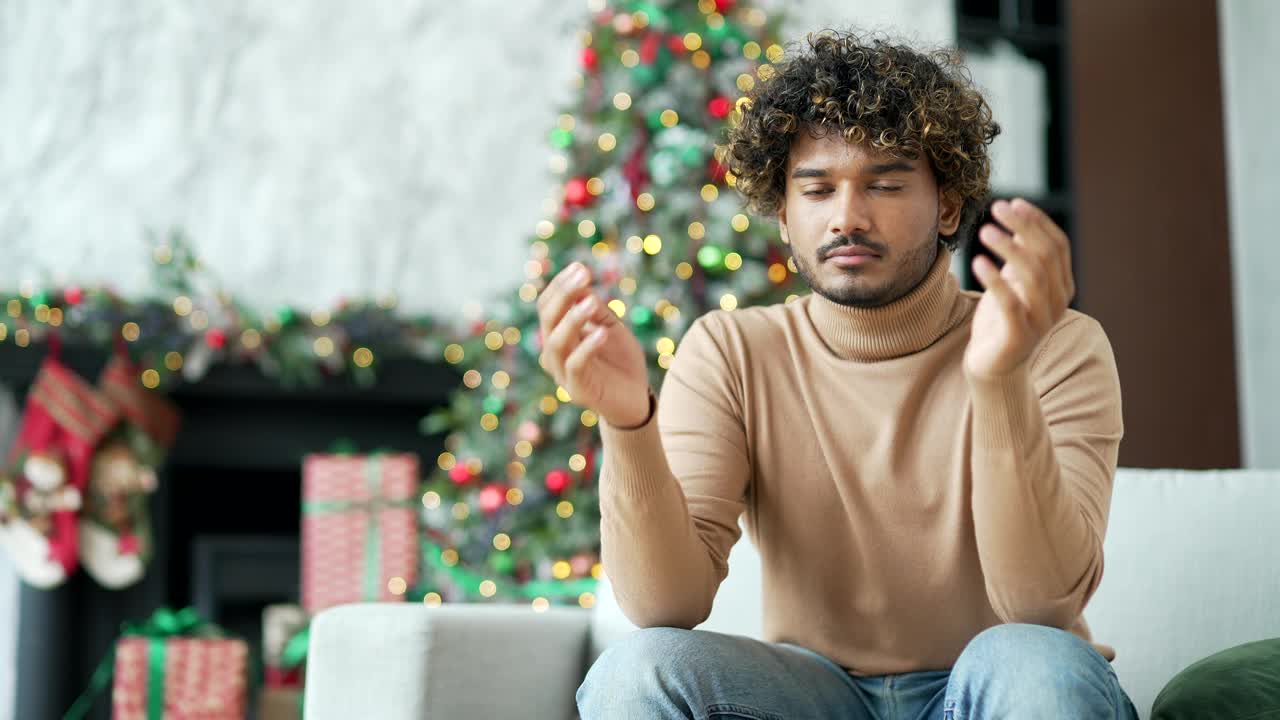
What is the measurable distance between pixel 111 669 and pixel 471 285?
4.31 feet

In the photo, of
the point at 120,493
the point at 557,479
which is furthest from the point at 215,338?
the point at 557,479

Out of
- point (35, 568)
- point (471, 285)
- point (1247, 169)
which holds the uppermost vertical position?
point (1247, 169)

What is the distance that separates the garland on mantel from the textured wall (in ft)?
0.59

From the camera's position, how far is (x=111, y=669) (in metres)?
3.21

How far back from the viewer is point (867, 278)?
1321 mm

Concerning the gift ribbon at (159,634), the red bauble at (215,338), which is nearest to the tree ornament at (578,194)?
the red bauble at (215,338)

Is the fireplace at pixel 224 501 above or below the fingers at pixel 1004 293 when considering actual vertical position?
below

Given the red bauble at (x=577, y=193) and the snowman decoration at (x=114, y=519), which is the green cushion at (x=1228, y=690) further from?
the snowman decoration at (x=114, y=519)

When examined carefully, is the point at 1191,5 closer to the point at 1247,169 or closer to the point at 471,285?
the point at 1247,169

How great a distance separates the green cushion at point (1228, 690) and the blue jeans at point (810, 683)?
0.11m

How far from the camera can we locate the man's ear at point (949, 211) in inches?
54.9

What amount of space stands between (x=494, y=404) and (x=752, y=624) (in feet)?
4.56

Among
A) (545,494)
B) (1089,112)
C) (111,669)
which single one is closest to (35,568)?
(111,669)

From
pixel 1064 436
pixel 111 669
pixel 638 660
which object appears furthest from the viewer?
pixel 111 669
